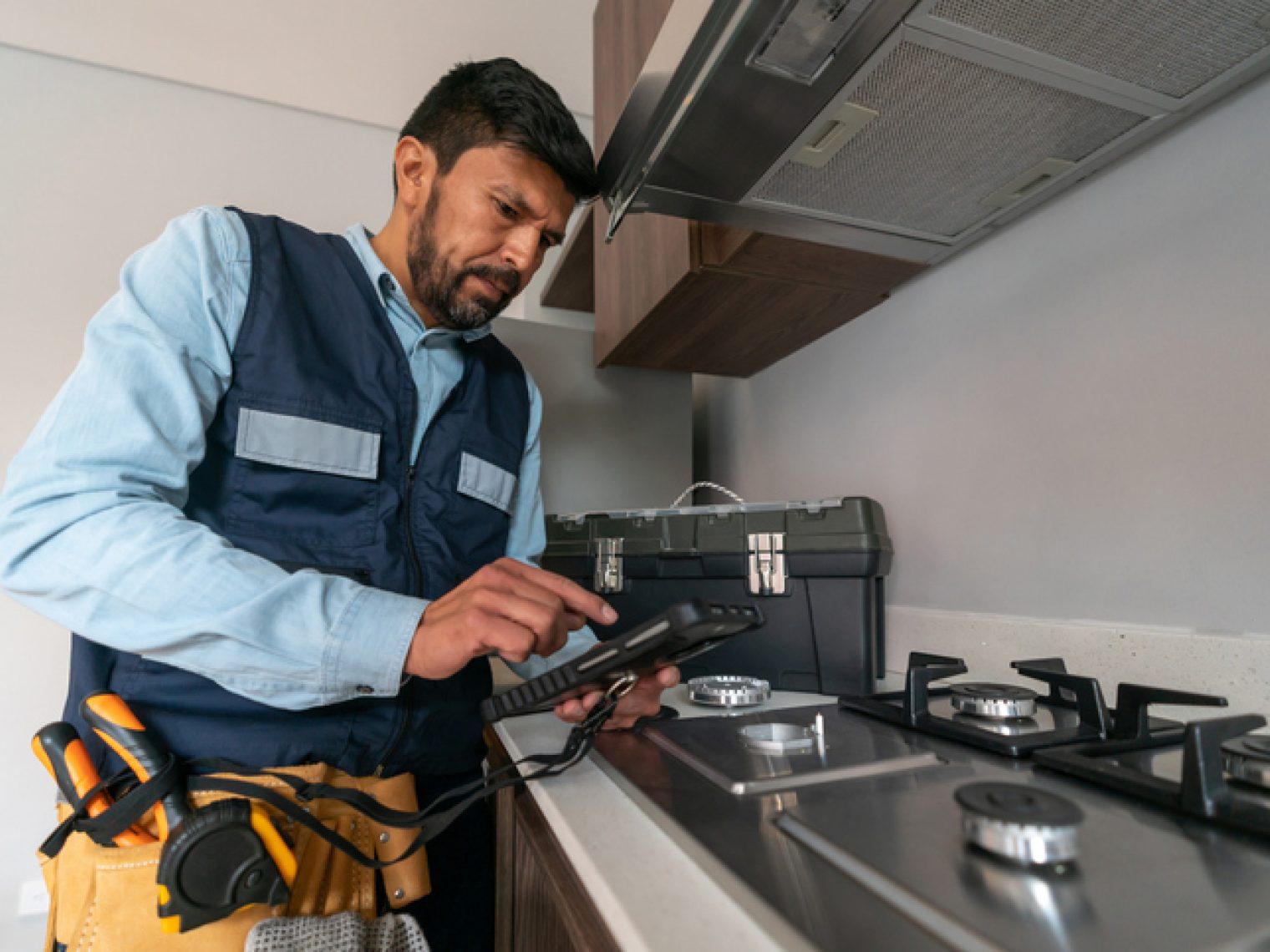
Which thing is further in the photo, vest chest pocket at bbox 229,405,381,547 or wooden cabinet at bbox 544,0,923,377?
wooden cabinet at bbox 544,0,923,377

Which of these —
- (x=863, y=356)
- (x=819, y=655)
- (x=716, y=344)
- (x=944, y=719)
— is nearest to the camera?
(x=944, y=719)

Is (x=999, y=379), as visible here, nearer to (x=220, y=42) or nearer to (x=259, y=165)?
(x=259, y=165)

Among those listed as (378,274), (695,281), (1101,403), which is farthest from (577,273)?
(1101,403)

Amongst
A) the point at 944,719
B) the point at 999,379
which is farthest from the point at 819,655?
the point at 999,379

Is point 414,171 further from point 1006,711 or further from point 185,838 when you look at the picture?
point 1006,711

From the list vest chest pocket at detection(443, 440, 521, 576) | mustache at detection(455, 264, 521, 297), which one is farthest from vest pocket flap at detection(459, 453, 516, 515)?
mustache at detection(455, 264, 521, 297)

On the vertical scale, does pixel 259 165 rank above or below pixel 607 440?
above

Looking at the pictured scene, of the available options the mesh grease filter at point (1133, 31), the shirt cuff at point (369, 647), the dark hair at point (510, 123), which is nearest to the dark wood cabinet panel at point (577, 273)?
the dark hair at point (510, 123)

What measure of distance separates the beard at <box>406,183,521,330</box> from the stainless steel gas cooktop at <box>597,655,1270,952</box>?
0.63 m

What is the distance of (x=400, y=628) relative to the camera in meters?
0.55

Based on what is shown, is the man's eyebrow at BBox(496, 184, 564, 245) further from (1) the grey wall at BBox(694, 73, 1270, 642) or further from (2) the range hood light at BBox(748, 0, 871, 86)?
(1) the grey wall at BBox(694, 73, 1270, 642)

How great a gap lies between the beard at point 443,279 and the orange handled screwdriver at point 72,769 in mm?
637

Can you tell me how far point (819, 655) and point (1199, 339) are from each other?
0.57 meters

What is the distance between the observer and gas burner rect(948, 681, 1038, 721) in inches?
22.3
